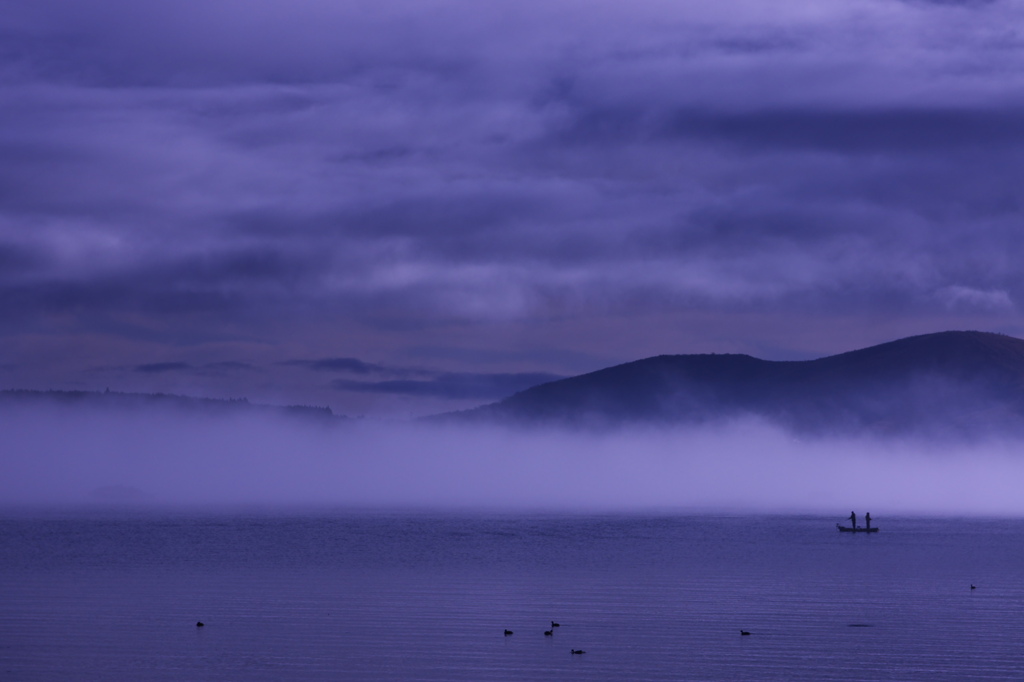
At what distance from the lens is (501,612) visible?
177 ft

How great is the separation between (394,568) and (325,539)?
127ft

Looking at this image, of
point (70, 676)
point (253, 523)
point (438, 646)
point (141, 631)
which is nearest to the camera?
point (70, 676)

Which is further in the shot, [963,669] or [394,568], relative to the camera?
[394,568]

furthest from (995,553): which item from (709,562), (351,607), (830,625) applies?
(351,607)

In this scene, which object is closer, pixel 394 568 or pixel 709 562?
pixel 394 568

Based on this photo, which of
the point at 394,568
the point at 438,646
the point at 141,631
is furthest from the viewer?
the point at 394,568

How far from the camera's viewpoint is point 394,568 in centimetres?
7788

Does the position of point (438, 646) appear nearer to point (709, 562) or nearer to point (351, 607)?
point (351, 607)

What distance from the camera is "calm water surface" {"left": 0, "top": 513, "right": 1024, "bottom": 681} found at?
40.9m

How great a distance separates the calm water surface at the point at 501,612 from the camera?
40875 millimetres

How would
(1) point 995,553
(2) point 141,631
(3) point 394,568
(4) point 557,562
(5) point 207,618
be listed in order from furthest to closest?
1. (1) point 995,553
2. (4) point 557,562
3. (3) point 394,568
4. (5) point 207,618
5. (2) point 141,631

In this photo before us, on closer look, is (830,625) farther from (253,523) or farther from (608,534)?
(253,523)

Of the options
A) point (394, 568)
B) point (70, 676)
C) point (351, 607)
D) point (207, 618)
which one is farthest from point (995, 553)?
point (70, 676)

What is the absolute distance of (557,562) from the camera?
279ft
